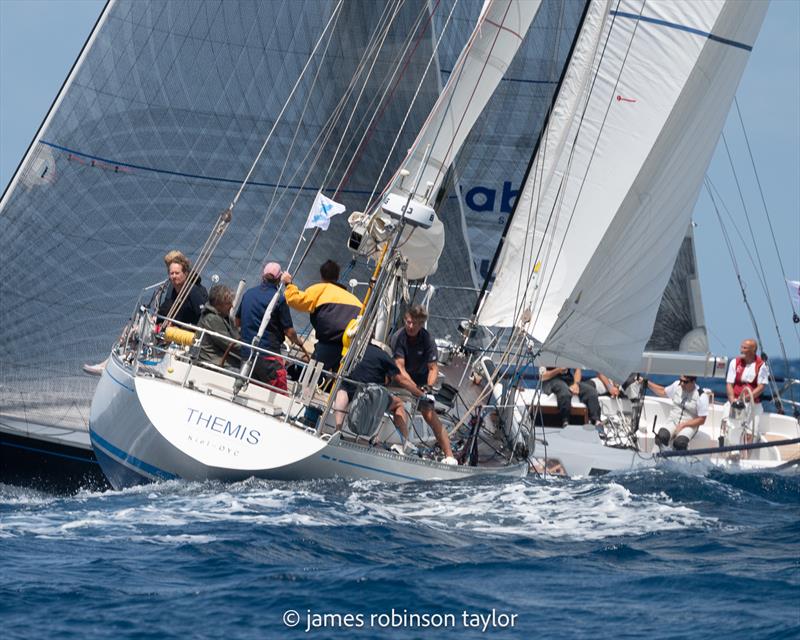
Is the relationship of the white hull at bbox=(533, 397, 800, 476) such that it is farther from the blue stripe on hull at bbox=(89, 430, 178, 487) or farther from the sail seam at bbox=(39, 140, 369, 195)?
the blue stripe on hull at bbox=(89, 430, 178, 487)

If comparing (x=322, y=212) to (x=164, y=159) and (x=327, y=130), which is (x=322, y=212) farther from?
(x=327, y=130)

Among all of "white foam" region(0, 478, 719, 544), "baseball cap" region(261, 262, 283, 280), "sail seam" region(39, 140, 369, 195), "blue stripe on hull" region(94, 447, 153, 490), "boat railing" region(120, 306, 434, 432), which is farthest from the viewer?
"sail seam" region(39, 140, 369, 195)

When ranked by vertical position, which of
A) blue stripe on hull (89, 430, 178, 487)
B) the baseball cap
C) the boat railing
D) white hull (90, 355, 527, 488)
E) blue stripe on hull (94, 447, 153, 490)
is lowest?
blue stripe on hull (94, 447, 153, 490)

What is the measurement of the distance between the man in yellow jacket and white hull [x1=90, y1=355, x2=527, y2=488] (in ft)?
1.87

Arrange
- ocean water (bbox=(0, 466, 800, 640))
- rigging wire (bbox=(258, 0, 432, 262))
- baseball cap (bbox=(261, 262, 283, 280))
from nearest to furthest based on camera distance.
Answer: ocean water (bbox=(0, 466, 800, 640))
baseball cap (bbox=(261, 262, 283, 280))
rigging wire (bbox=(258, 0, 432, 262))

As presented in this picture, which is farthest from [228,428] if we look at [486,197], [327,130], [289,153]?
[486,197]

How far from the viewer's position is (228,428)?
358 inches

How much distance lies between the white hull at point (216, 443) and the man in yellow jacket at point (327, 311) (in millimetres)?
569

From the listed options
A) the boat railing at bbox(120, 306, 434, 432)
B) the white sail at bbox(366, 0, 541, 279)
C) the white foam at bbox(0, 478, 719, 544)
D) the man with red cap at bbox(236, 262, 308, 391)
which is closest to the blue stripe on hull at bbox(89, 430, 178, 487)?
the white foam at bbox(0, 478, 719, 544)

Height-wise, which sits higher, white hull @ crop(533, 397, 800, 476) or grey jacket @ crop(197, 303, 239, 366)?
white hull @ crop(533, 397, 800, 476)

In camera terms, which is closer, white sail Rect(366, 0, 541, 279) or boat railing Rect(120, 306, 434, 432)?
boat railing Rect(120, 306, 434, 432)

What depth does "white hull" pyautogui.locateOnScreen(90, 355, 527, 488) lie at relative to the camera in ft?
29.7

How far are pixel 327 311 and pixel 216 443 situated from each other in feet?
4.79

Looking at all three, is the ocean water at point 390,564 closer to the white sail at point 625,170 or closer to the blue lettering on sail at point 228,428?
the blue lettering on sail at point 228,428
